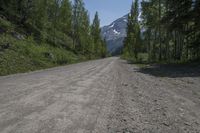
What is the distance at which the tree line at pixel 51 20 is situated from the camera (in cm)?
5150

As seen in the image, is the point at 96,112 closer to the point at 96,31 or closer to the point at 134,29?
the point at 134,29

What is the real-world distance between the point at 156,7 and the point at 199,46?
15202mm

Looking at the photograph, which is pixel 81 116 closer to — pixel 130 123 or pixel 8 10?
pixel 130 123

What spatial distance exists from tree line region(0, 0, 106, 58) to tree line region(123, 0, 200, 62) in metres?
12.8

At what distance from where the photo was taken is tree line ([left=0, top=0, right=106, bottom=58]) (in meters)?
51.5

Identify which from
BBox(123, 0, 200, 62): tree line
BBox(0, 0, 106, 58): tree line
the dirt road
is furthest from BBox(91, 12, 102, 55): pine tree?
the dirt road

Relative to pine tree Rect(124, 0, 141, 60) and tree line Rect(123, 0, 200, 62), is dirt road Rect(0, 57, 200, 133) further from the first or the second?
pine tree Rect(124, 0, 141, 60)

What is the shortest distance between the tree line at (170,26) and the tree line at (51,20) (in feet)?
41.9

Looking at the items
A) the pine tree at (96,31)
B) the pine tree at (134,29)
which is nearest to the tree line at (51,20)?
the pine tree at (96,31)

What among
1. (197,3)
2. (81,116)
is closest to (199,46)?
(197,3)

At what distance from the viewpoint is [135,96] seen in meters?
12.2

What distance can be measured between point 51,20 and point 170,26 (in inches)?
1427

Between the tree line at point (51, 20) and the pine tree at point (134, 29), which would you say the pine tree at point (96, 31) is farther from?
the pine tree at point (134, 29)

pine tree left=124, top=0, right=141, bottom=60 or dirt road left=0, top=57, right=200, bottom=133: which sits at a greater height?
pine tree left=124, top=0, right=141, bottom=60
